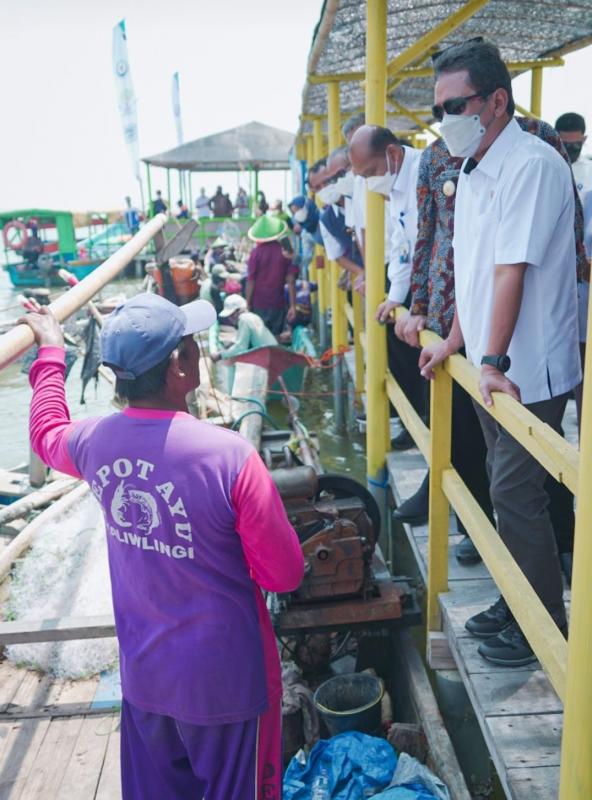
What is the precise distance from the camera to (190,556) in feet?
6.58

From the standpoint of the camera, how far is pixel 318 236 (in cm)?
924

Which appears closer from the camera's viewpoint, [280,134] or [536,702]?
[536,702]

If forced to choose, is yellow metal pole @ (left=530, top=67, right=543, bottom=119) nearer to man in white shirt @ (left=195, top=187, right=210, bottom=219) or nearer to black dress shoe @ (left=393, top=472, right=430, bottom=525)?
black dress shoe @ (left=393, top=472, right=430, bottom=525)

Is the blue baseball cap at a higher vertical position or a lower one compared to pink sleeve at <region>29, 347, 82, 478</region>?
higher

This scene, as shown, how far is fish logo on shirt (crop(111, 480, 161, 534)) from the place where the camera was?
1991 millimetres

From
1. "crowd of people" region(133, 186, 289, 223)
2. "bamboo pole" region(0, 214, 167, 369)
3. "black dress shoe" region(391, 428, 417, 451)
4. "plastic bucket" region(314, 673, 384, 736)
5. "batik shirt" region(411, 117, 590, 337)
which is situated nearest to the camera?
"bamboo pole" region(0, 214, 167, 369)

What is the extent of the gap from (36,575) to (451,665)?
263 centimetres

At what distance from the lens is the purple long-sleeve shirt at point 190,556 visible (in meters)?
1.96

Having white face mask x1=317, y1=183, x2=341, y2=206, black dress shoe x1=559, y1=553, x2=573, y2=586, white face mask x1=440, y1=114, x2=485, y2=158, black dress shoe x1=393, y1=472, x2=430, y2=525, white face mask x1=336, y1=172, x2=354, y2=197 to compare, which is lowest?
black dress shoe x1=393, y1=472, x2=430, y2=525

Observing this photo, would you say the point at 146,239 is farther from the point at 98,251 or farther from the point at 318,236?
the point at 98,251

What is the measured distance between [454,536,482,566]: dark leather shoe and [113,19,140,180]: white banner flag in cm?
2310

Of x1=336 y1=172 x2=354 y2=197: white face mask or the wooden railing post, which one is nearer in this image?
the wooden railing post

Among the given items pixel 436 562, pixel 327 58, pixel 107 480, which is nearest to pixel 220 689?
pixel 107 480

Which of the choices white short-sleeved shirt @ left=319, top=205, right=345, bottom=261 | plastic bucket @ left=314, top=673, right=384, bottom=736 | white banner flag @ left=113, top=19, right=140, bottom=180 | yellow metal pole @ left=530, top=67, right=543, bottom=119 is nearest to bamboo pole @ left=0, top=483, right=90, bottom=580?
plastic bucket @ left=314, top=673, right=384, bottom=736
